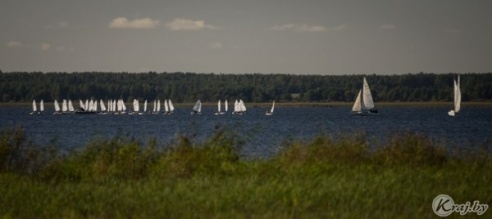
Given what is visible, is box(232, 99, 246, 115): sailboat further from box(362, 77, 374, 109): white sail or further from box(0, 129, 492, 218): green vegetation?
box(0, 129, 492, 218): green vegetation

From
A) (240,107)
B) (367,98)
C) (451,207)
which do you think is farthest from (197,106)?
(451,207)

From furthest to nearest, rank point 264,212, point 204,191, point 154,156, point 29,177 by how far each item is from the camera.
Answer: point 154,156 → point 29,177 → point 204,191 → point 264,212

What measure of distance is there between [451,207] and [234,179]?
636 cm

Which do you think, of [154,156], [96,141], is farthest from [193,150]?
[96,141]

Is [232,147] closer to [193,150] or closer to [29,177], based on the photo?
[193,150]

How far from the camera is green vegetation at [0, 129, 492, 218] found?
1758cm

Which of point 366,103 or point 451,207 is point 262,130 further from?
point 366,103

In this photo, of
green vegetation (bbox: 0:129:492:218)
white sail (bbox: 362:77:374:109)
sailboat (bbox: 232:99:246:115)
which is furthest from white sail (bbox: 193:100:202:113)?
green vegetation (bbox: 0:129:492:218)

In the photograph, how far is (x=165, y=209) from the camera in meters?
17.5

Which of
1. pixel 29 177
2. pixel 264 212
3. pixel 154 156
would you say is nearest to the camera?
pixel 264 212

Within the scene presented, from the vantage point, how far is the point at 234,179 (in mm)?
21406

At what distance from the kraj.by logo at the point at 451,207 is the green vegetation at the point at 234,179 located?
24 cm

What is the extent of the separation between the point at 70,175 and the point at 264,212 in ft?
26.0

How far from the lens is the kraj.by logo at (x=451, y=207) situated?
16.6 m
